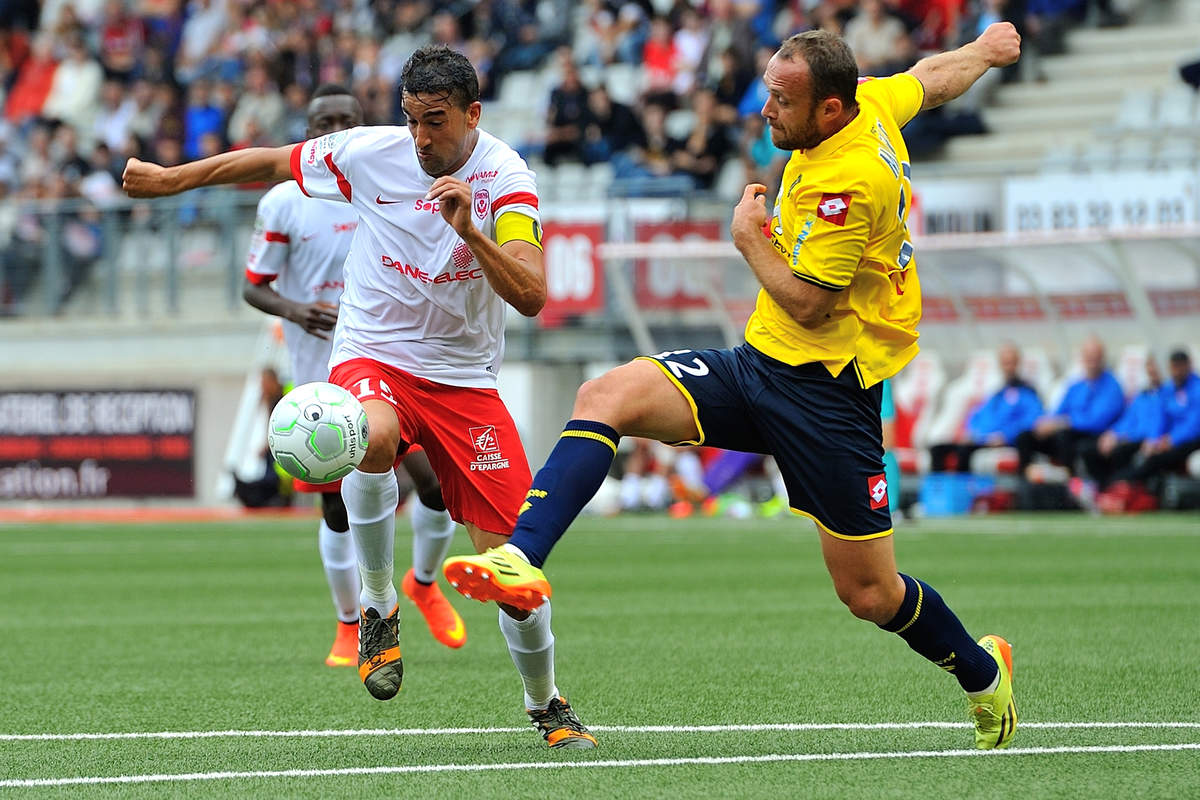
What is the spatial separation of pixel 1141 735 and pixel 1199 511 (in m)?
12.7

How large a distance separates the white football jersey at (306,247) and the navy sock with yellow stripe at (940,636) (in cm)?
399

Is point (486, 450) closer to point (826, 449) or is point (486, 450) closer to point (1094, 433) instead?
point (826, 449)

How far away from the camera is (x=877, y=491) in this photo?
19.2ft

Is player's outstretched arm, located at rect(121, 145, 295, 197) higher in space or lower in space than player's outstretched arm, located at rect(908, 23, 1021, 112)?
lower

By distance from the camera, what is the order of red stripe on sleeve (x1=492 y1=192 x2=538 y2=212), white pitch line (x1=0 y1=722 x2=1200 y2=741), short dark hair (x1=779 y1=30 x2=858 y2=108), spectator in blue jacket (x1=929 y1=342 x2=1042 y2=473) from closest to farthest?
1. short dark hair (x1=779 y1=30 x2=858 y2=108)
2. red stripe on sleeve (x1=492 y1=192 x2=538 y2=212)
3. white pitch line (x1=0 y1=722 x2=1200 y2=741)
4. spectator in blue jacket (x1=929 y1=342 x2=1042 y2=473)

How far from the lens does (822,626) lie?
9805 millimetres

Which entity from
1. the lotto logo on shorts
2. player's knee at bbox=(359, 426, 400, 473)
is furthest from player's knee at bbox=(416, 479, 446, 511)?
the lotto logo on shorts

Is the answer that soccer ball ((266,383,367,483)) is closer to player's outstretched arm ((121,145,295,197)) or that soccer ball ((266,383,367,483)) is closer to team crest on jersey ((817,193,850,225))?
player's outstretched arm ((121,145,295,197))

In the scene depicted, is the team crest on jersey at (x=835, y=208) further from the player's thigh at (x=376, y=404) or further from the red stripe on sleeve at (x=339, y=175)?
the red stripe on sleeve at (x=339, y=175)

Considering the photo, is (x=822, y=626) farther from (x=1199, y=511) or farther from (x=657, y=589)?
(x=1199, y=511)

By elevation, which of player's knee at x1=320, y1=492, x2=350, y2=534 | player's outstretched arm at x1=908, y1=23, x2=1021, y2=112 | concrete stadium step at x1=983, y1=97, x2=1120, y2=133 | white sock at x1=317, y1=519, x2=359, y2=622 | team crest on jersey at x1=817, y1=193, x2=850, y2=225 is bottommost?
white sock at x1=317, y1=519, x2=359, y2=622

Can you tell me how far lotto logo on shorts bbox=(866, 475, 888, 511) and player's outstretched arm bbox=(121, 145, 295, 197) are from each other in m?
2.25

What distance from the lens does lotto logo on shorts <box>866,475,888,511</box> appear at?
584cm

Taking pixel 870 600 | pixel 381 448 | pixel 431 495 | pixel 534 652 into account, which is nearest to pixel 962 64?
pixel 870 600
